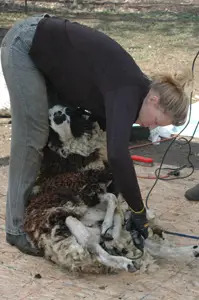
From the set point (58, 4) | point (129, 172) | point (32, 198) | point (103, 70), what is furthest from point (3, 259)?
point (58, 4)

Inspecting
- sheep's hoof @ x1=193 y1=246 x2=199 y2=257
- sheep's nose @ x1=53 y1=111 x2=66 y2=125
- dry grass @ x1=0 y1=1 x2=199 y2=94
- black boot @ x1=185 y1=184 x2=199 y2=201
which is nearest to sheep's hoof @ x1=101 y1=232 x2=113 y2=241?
sheep's hoof @ x1=193 y1=246 x2=199 y2=257

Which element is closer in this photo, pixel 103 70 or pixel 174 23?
pixel 103 70

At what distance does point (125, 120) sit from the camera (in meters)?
2.86

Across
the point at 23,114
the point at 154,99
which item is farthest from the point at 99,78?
the point at 23,114

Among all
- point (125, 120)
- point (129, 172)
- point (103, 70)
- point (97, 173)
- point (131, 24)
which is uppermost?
point (103, 70)

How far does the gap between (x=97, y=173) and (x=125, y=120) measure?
816 mm

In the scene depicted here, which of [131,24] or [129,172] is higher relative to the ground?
[129,172]

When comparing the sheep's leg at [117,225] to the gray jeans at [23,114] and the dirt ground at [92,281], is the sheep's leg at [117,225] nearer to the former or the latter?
the dirt ground at [92,281]

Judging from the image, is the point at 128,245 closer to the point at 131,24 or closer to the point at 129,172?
the point at 129,172

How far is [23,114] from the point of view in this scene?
342 cm

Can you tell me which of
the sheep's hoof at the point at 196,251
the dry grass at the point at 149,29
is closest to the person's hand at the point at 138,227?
the sheep's hoof at the point at 196,251

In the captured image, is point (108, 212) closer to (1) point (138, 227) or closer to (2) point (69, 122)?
(1) point (138, 227)

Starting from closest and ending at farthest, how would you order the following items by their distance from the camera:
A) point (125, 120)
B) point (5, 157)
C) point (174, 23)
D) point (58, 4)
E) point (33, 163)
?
point (125, 120)
point (33, 163)
point (5, 157)
point (174, 23)
point (58, 4)

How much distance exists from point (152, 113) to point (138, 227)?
69 centimetres
